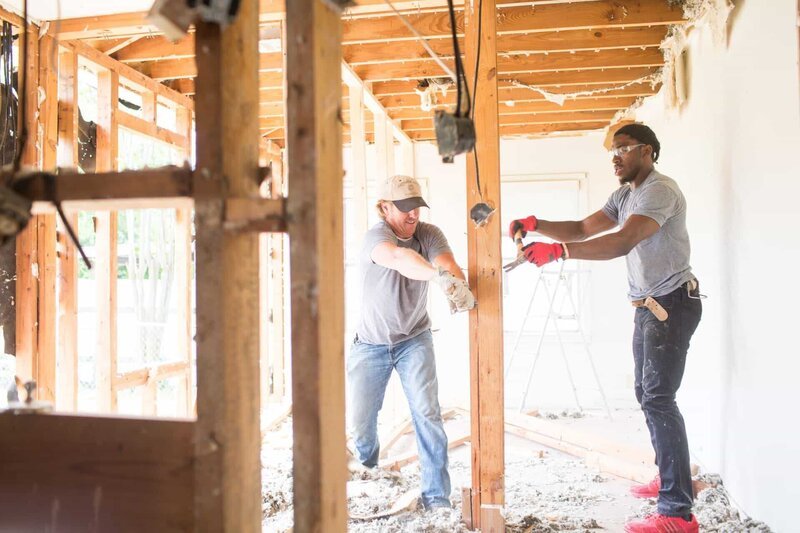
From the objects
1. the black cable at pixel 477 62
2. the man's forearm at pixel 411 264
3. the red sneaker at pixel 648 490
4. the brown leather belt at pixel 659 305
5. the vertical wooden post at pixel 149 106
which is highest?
the vertical wooden post at pixel 149 106

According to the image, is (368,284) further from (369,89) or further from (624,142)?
(369,89)

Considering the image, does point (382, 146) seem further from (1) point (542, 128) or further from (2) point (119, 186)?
(2) point (119, 186)

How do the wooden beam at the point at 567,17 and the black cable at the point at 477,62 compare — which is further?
the wooden beam at the point at 567,17

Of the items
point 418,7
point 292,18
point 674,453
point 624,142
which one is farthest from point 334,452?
point 418,7

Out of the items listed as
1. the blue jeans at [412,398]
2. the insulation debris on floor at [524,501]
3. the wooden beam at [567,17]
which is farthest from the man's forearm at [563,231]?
the insulation debris on floor at [524,501]

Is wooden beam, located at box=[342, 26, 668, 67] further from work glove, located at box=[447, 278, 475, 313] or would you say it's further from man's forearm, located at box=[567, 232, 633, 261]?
work glove, located at box=[447, 278, 475, 313]

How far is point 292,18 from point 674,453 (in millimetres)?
2441

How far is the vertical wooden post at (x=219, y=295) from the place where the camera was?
2.56 ft

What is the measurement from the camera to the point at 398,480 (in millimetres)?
3293

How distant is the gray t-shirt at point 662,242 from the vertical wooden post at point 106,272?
10.4 ft

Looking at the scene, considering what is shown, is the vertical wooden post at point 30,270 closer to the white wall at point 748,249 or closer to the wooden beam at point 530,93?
the wooden beam at point 530,93

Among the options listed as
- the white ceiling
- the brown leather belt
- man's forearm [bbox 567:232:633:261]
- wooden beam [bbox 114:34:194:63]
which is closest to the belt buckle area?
the brown leather belt

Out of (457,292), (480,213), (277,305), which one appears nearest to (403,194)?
(480,213)

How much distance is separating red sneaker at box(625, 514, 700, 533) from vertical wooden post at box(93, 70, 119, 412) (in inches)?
125
